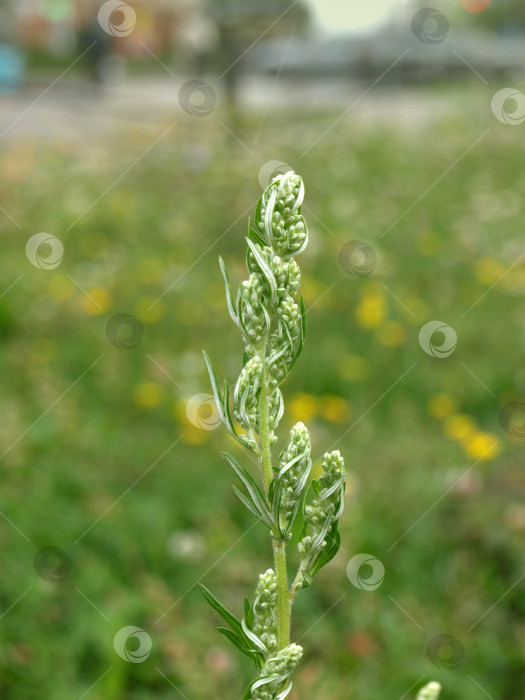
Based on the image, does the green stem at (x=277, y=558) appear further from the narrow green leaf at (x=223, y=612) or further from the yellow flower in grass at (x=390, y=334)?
the yellow flower in grass at (x=390, y=334)

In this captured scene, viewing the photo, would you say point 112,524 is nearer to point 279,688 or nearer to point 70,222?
point 279,688

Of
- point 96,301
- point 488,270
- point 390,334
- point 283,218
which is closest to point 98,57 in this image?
point 96,301

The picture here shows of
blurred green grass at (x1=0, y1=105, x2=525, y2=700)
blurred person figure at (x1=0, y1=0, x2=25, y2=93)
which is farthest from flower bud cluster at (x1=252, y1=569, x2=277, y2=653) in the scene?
blurred person figure at (x1=0, y1=0, x2=25, y2=93)

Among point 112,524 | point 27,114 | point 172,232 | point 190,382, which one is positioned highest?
point 27,114

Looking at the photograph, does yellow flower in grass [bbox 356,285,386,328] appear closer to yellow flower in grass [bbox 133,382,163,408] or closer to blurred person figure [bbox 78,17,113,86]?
yellow flower in grass [bbox 133,382,163,408]

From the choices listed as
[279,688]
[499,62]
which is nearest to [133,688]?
[279,688]

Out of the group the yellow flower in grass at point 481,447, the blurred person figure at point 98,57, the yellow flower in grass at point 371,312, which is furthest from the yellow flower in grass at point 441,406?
the blurred person figure at point 98,57
